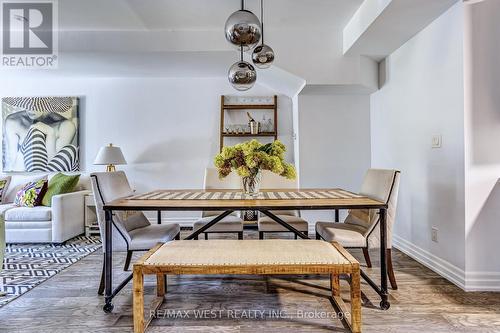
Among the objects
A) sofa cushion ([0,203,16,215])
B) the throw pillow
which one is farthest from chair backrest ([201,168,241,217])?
the throw pillow

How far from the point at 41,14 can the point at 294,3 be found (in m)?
2.52

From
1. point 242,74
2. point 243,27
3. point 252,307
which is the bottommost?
point 252,307

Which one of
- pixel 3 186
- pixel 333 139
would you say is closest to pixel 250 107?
pixel 333 139

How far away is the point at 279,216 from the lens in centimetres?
300

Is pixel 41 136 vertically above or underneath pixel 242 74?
underneath

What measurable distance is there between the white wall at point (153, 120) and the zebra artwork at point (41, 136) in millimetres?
159

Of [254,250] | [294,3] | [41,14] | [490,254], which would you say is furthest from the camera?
[41,14]

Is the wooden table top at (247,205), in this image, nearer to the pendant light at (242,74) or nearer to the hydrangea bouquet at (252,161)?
the hydrangea bouquet at (252,161)

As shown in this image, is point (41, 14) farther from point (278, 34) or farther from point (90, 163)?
point (278, 34)

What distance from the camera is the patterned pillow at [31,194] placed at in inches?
148

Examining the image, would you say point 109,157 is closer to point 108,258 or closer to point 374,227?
point 108,258

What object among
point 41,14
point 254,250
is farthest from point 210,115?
point 254,250

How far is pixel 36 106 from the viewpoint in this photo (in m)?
4.59

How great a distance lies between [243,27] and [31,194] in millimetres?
3477
